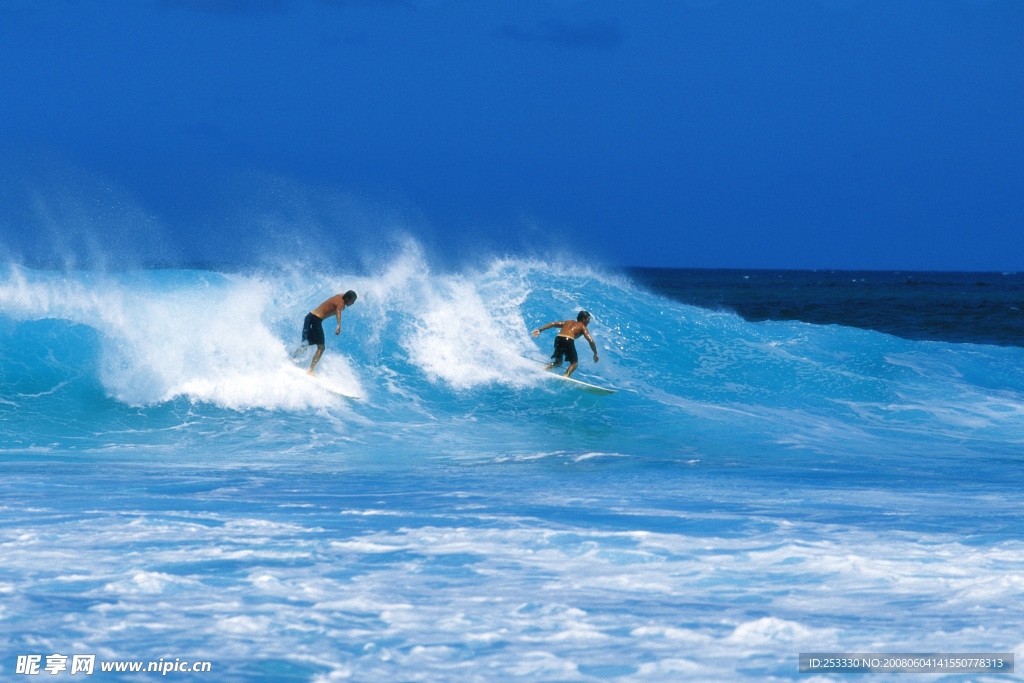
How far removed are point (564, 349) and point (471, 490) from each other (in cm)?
534

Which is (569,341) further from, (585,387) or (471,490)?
(471,490)

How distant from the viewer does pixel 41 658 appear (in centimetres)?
322

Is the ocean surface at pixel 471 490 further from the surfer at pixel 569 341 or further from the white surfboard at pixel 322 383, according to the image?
the surfer at pixel 569 341

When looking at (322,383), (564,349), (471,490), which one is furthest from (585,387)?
(471,490)

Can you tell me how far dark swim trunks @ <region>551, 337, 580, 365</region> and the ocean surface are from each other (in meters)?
0.38

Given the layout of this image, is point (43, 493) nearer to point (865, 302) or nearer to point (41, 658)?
point (41, 658)

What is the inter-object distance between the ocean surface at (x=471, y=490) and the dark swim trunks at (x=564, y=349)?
382mm

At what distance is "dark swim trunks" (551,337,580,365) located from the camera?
37.6 ft

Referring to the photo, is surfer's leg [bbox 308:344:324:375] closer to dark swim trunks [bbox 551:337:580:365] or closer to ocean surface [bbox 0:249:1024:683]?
ocean surface [bbox 0:249:1024:683]

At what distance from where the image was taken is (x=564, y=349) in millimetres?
11469

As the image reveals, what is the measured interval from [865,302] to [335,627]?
44.8 metres

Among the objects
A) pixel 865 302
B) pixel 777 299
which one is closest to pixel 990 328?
pixel 865 302

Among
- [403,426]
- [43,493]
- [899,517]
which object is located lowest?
[899,517]

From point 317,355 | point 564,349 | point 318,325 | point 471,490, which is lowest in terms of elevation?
point 471,490
